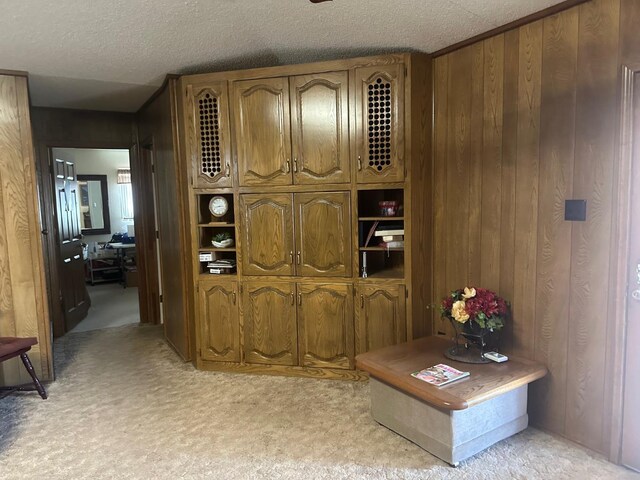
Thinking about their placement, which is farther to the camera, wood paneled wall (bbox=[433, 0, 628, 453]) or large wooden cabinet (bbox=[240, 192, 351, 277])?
large wooden cabinet (bbox=[240, 192, 351, 277])

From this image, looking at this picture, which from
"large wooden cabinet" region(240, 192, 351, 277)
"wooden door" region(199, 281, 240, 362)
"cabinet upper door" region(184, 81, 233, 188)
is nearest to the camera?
"large wooden cabinet" region(240, 192, 351, 277)

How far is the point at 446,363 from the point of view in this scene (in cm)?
260

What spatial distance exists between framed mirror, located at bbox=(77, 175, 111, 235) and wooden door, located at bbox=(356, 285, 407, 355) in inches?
243

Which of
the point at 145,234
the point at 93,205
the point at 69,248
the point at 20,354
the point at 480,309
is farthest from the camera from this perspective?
the point at 93,205

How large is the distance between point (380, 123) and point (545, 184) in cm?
112

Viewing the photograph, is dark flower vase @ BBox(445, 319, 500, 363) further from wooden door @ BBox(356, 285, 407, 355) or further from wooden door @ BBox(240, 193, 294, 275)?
→ wooden door @ BBox(240, 193, 294, 275)

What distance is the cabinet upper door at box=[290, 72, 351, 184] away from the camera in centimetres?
316

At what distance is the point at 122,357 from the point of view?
159 inches

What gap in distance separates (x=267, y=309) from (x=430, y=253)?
127cm

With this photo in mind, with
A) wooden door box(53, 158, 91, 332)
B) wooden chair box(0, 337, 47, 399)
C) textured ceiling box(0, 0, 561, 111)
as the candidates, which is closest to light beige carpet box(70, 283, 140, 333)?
wooden door box(53, 158, 91, 332)

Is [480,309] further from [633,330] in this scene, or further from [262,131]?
[262,131]

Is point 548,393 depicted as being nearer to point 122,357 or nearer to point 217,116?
point 217,116

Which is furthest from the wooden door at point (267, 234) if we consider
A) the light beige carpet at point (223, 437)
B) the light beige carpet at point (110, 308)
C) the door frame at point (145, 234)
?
the light beige carpet at point (110, 308)

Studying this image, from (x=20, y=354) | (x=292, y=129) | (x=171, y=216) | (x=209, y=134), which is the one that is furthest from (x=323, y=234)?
(x=20, y=354)
